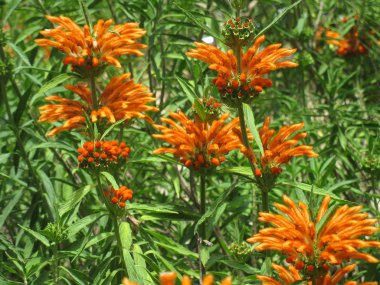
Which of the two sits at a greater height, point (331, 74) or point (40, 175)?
point (331, 74)

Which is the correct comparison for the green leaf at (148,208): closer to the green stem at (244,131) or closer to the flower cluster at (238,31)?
the green stem at (244,131)

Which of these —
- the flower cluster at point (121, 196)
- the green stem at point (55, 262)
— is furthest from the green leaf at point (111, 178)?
the green stem at point (55, 262)

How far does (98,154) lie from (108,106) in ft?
1.83

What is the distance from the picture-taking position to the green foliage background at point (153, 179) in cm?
320

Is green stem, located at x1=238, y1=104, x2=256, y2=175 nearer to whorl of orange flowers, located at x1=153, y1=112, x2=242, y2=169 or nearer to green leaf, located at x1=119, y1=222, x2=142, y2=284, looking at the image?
whorl of orange flowers, located at x1=153, y1=112, x2=242, y2=169

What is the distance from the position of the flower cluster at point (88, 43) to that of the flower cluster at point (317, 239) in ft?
3.68

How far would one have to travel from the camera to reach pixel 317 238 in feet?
8.84

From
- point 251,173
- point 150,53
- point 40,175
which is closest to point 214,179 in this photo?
point 150,53

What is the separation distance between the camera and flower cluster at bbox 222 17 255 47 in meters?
2.86

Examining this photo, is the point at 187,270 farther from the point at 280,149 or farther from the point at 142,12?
the point at 142,12

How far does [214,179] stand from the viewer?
189 inches

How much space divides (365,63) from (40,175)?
308cm

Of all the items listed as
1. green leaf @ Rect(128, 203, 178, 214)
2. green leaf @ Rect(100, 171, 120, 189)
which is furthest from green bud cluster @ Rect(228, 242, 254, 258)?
green leaf @ Rect(100, 171, 120, 189)

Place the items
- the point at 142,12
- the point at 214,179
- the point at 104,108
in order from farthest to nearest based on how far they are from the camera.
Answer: the point at 214,179 < the point at 142,12 < the point at 104,108
